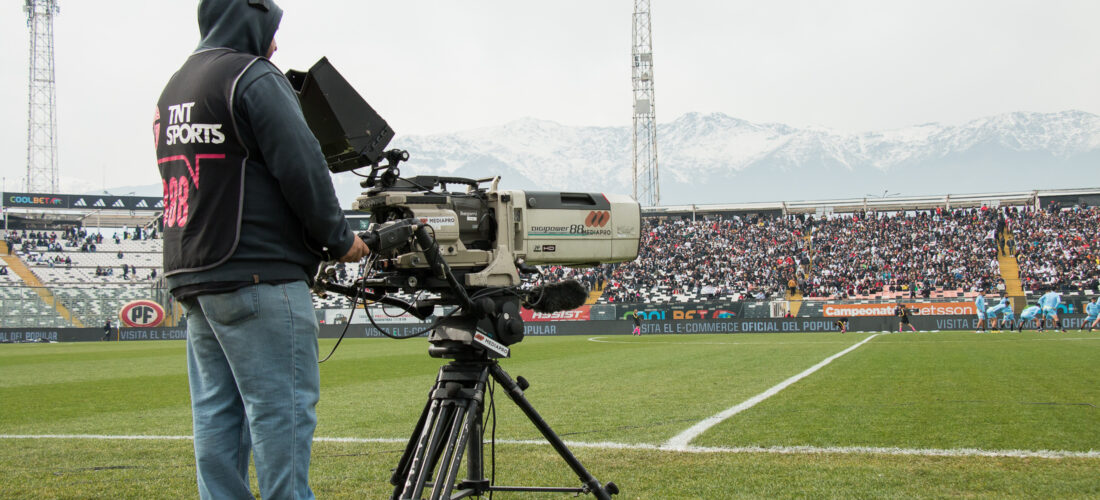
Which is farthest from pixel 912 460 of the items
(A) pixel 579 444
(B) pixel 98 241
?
(B) pixel 98 241

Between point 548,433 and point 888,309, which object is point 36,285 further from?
point 548,433

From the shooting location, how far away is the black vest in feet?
8.27

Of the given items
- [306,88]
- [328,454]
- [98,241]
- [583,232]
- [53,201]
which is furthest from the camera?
[53,201]

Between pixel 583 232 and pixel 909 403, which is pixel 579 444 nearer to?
pixel 583 232

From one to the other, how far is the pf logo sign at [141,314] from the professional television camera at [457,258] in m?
43.9

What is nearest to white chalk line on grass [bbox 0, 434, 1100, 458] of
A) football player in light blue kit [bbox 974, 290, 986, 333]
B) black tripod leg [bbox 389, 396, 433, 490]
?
black tripod leg [bbox 389, 396, 433, 490]

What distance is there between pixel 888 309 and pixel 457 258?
3951cm

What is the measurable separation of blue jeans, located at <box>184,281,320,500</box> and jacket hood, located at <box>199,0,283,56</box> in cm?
86

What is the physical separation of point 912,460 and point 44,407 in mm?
10064

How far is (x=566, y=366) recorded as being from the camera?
52.8 feet

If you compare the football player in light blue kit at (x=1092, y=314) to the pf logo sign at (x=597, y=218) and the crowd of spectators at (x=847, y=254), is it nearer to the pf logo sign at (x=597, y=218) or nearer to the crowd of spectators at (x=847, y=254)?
the crowd of spectators at (x=847, y=254)

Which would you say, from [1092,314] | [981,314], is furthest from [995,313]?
[1092,314]

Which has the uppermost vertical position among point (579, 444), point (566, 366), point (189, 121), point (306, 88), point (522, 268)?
point (306, 88)

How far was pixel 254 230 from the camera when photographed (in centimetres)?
256
